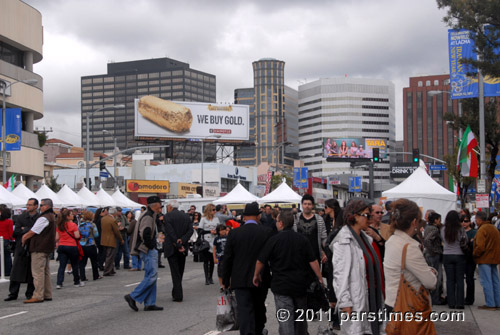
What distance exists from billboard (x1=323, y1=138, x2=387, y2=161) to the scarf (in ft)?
349

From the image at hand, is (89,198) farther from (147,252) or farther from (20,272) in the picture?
(147,252)

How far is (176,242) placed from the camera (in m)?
13.4

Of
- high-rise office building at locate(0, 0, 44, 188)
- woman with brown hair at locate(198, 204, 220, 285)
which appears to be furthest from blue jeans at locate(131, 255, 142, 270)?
high-rise office building at locate(0, 0, 44, 188)

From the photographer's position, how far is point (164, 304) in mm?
13328

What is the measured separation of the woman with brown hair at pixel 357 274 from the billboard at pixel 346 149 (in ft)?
349

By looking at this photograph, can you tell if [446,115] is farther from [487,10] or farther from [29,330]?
[29,330]

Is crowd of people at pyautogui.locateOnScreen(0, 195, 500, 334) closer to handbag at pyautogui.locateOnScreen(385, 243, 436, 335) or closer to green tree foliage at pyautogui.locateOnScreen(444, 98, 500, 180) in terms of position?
handbag at pyautogui.locateOnScreen(385, 243, 436, 335)

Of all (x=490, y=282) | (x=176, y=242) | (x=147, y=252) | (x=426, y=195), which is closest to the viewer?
(x=147, y=252)

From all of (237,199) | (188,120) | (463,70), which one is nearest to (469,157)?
(463,70)

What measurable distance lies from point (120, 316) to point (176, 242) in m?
2.01

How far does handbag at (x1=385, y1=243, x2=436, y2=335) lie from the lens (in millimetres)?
6137

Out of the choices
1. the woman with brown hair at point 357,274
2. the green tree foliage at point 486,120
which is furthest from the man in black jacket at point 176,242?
the green tree foliage at point 486,120

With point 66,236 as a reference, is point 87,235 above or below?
below

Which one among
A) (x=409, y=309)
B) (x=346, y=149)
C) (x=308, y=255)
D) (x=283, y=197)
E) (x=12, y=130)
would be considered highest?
(x=346, y=149)
